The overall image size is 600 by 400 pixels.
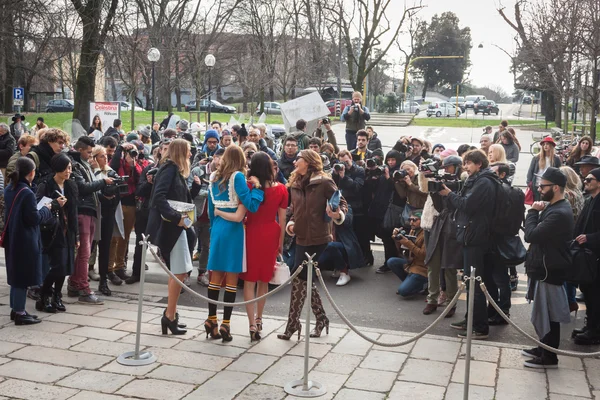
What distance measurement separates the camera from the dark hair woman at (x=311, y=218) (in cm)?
721

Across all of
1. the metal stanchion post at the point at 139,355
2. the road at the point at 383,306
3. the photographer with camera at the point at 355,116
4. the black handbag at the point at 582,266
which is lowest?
the road at the point at 383,306

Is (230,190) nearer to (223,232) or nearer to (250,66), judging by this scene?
(223,232)

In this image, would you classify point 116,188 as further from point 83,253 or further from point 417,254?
point 417,254

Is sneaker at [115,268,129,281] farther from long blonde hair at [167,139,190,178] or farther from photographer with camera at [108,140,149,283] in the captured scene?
long blonde hair at [167,139,190,178]

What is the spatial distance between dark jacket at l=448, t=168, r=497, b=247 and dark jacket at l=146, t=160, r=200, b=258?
2.80 meters

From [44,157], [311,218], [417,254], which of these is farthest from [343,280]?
[44,157]

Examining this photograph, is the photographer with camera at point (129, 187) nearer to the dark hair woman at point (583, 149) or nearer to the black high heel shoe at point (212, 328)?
the black high heel shoe at point (212, 328)

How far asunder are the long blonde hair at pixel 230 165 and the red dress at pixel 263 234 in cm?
36

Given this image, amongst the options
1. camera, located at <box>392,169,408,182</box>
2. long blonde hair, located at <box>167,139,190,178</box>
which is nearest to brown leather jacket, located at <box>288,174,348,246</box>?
long blonde hair, located at <box>167,139,190,178</box>

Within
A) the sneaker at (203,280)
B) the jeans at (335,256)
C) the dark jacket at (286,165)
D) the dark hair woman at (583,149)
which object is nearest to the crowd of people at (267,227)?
the jeans at (335,256)

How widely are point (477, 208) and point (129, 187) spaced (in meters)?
4.72

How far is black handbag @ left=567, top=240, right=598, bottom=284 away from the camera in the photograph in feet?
22.3

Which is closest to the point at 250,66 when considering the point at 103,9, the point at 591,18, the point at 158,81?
the point at 158,81

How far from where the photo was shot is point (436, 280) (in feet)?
27.5
